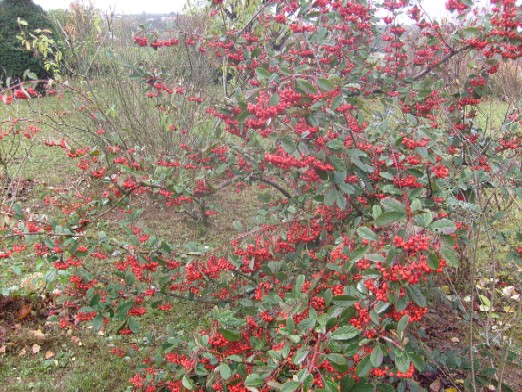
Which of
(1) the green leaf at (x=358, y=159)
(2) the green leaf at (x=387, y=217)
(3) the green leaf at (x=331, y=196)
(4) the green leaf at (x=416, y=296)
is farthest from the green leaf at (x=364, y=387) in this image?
(1) the green leaf at (x=358, y=159)

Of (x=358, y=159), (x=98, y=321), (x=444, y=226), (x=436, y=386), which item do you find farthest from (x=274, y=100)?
(x=436, y=386)

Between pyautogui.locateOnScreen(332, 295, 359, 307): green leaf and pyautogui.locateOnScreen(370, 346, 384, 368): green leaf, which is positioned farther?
pyautogui.locateOnScreen(332, 295, 359, 307): green leaf

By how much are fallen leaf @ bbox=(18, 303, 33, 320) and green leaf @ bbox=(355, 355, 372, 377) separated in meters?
3.29

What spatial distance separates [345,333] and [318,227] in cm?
129

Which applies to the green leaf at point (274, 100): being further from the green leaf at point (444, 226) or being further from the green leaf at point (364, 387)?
the green leaf at point (364, 387)

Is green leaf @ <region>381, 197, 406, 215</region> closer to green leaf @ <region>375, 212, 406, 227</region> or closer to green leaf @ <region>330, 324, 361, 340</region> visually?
green leaf @ <region>375, 212, 406, 227</region>

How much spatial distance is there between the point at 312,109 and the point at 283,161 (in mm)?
292

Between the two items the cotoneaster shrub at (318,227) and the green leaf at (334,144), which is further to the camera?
the green leaf at (334,144)

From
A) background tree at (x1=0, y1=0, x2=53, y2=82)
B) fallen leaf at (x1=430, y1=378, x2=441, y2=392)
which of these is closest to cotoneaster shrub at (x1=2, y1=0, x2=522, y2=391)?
fallen leaf at (x1=430, y1=378, x2=441, y2=392)

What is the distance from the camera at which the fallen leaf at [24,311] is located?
12.7 ft

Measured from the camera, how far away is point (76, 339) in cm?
366

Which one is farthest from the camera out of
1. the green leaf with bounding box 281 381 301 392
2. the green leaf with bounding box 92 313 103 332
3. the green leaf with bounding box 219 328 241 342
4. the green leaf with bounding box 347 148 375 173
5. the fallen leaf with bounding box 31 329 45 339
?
the fallen leaf with bounding box 31 329 45 339

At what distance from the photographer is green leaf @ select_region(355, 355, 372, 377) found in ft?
5.17

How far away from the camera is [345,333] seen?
1594 millimetres
